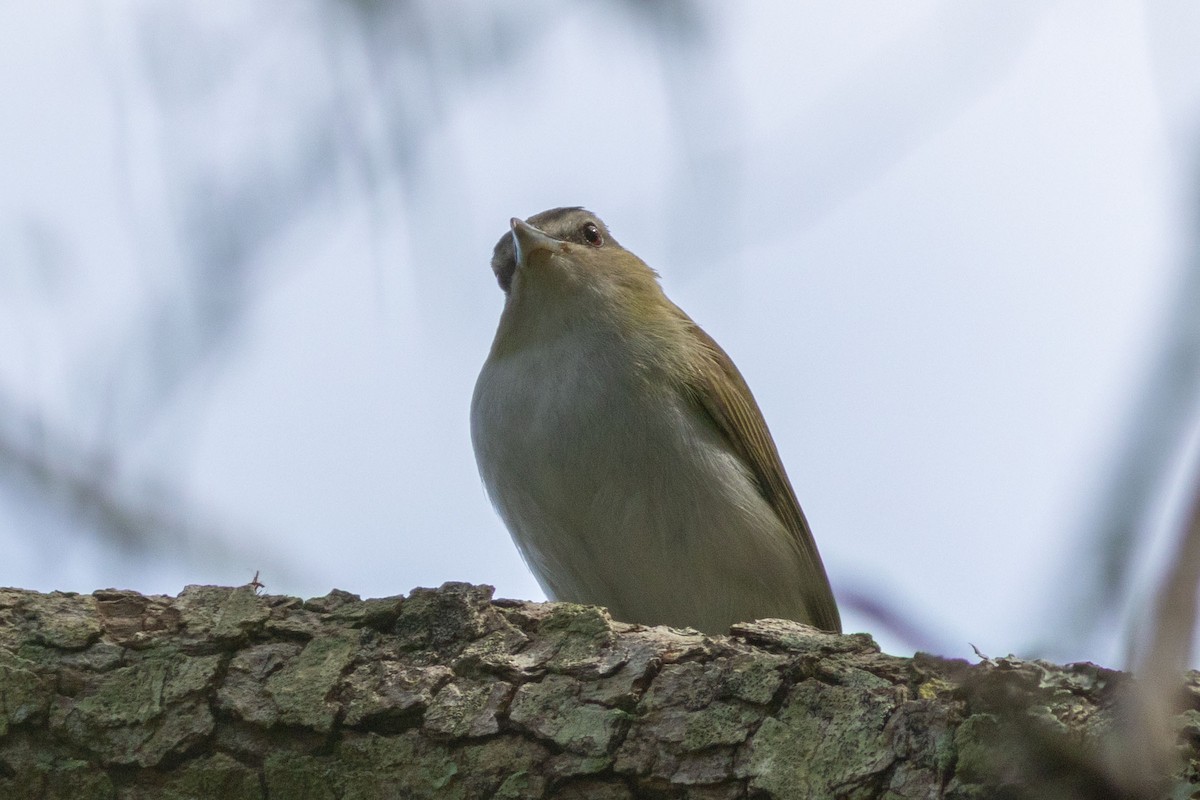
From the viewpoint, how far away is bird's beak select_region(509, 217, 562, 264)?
636 centimetres

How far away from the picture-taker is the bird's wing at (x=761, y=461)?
5746mm

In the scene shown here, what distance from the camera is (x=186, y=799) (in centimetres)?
331

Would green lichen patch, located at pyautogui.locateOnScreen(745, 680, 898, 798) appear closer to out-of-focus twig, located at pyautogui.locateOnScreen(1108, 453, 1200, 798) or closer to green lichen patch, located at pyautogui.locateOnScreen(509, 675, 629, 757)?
green lichen patch, located at pyautogui.locateOnScreen(509, 675, 629, 757)

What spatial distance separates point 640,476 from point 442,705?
216cm

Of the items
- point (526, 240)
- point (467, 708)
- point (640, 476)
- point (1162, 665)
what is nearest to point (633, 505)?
point (640, 476)

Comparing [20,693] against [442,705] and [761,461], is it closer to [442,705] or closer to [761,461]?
[442,705]

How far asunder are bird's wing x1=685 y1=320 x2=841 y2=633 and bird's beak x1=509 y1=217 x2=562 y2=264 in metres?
1.01

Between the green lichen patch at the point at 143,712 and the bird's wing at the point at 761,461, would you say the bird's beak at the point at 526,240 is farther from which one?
the green lichen patch at the point at 143,712

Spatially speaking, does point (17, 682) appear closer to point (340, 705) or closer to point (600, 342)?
point (340, 705)

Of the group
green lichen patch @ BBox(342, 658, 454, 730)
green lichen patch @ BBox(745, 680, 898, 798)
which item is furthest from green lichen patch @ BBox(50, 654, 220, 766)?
green lichen patch @ BBox(745, 680, 898, 798)

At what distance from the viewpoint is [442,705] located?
3387 mm

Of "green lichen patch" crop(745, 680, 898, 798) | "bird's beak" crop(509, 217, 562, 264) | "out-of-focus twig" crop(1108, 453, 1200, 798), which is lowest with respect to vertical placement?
"out-of-focus twig" crop(1108, 453, 1200, 798)

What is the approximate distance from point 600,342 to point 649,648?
2.62 m

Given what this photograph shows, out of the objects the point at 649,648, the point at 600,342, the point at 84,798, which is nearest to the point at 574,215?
the point at 600,342
